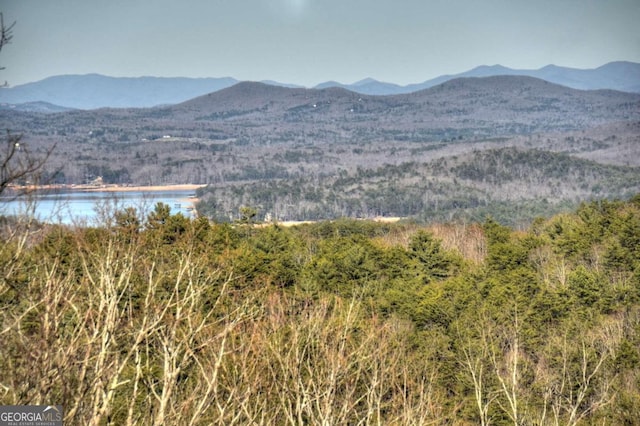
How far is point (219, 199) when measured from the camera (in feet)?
389

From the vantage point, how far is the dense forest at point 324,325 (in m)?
6.65

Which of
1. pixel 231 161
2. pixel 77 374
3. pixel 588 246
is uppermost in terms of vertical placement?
pixel 77 374

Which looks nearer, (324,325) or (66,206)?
(66,206)

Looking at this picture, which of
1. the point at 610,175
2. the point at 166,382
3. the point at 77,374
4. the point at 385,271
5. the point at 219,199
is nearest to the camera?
the point at 166,382

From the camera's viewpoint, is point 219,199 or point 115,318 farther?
point 219,199

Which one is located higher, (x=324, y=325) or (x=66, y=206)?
(x=66, y=206)

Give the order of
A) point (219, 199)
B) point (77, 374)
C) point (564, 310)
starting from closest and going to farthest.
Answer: point (77, 374) → point (564, 310) → point (219, 199)

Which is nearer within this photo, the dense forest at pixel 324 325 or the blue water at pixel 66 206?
the dense forest at pixel 324 325

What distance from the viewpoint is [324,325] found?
50.5 feet

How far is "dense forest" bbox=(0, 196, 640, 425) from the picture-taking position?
6.65 metres

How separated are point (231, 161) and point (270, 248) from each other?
16562 centimetres

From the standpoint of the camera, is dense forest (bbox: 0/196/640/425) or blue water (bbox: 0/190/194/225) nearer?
dense forest (bbox: 0/196/640/425)

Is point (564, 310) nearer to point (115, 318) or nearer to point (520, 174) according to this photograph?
point (115, 318)

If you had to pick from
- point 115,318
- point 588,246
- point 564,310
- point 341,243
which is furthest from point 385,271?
point 115,318
